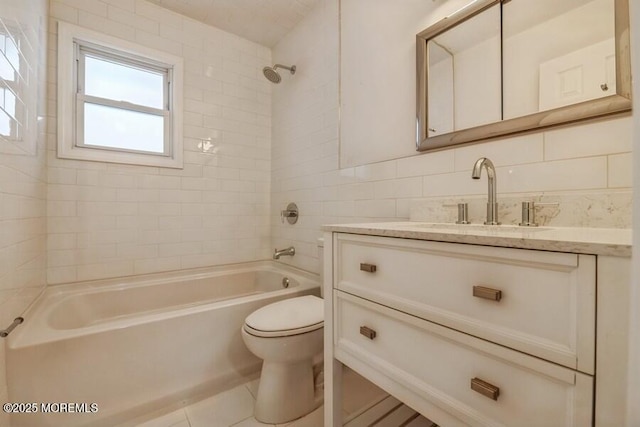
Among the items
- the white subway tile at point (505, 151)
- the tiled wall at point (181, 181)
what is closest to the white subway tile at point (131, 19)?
the tiled wall at point (181, 181)

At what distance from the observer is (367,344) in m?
0.84

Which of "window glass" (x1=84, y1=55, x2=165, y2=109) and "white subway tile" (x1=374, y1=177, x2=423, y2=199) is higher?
"window glass" (x1=84, y1=55, x2=165, y2=109)

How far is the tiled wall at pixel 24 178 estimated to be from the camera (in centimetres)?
100

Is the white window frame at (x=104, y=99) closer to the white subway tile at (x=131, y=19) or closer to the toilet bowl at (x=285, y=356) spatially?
the white subway tile at (x=131, y=19)

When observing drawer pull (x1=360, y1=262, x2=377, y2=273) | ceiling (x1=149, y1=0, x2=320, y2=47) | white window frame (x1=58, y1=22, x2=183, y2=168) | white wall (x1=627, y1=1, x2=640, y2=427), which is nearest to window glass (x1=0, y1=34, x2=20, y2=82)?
white window frame (x1=58, y1=22, x2=183, y2=168)

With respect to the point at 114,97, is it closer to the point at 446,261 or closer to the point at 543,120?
the point at 446,261

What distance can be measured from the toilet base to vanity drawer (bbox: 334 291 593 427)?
502 millimetres

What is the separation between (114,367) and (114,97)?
180 cm

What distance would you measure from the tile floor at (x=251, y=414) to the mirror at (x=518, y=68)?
48.9 inches

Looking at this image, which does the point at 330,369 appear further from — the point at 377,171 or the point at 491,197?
the point at 377,171

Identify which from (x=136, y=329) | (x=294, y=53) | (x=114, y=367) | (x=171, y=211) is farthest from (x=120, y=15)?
(x=114, y=367)

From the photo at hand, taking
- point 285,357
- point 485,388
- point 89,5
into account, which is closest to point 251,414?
point 285,357

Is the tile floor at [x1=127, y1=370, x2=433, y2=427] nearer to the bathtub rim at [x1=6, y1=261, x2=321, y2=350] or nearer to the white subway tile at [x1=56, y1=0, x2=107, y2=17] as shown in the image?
the bathtub rim at [x1=6, y1=261, x2=321, y2=350]

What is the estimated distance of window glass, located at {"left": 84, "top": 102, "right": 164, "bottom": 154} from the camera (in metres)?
1.84
